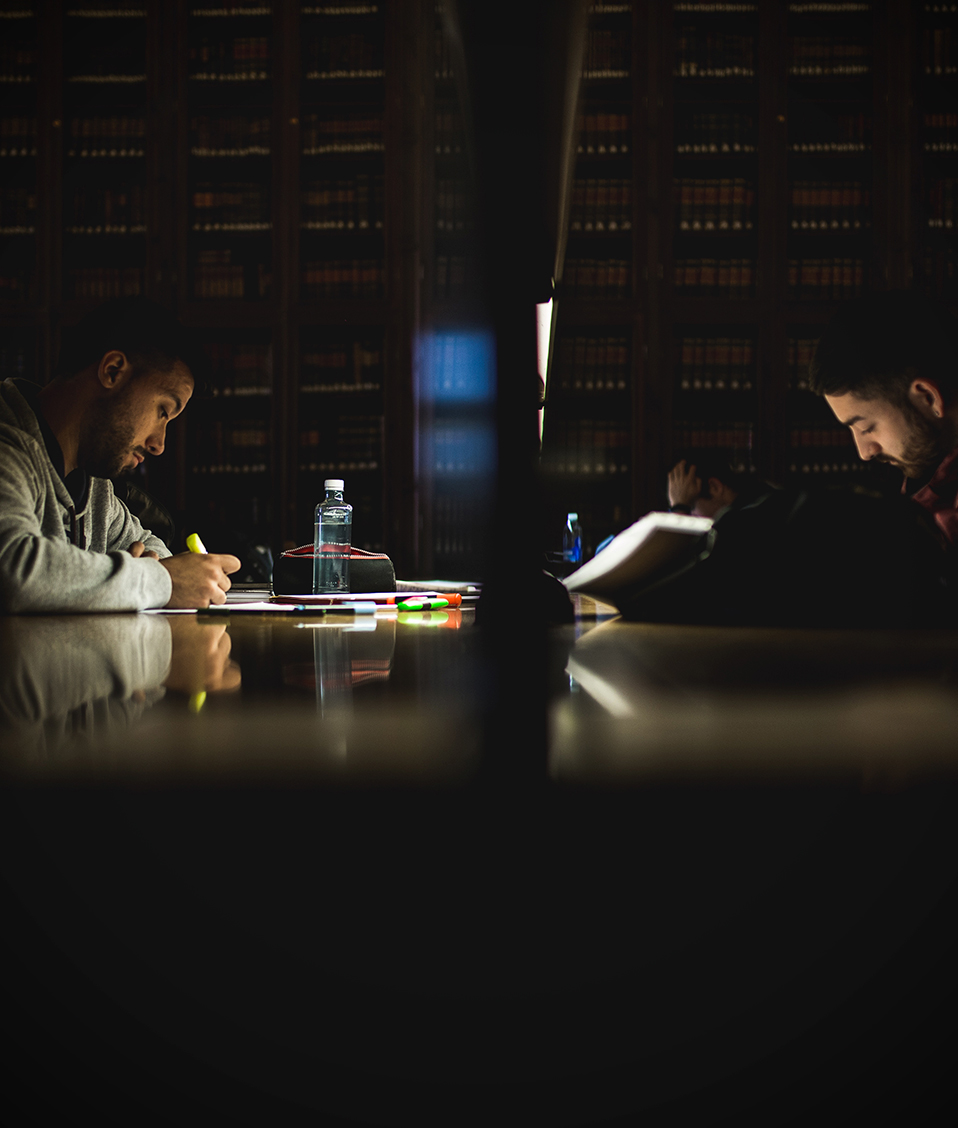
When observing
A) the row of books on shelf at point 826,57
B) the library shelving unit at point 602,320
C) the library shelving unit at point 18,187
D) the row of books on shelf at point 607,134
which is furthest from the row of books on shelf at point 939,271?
the library shelving unit at point 18,187

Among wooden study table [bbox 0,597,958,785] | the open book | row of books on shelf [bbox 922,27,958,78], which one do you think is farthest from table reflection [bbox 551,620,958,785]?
row of books on shelf [bbox 922,27,958,78]

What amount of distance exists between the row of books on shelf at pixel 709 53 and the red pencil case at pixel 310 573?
3.08m

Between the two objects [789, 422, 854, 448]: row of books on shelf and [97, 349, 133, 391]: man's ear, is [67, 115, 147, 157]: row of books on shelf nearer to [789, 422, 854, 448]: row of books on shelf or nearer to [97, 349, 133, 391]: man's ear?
[97, 349, 133, 391]: man's ear

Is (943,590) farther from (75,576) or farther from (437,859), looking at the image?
(75,576)

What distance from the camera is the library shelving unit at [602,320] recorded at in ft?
11.1

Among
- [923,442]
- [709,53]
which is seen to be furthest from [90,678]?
[709,53]

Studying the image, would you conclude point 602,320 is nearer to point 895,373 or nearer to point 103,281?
point 895,373

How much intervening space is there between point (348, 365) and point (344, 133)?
964 mm

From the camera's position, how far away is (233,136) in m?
3.50

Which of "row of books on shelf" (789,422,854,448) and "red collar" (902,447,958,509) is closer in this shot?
"red collar" (902,447,958,509)

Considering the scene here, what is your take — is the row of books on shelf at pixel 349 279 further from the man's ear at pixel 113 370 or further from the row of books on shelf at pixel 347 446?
the man's ear at pixel 113 370

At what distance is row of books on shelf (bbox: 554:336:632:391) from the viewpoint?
3480mm

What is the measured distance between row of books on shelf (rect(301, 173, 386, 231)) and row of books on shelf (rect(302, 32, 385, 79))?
415mm

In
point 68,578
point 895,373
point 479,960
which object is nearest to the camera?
point 479,960
